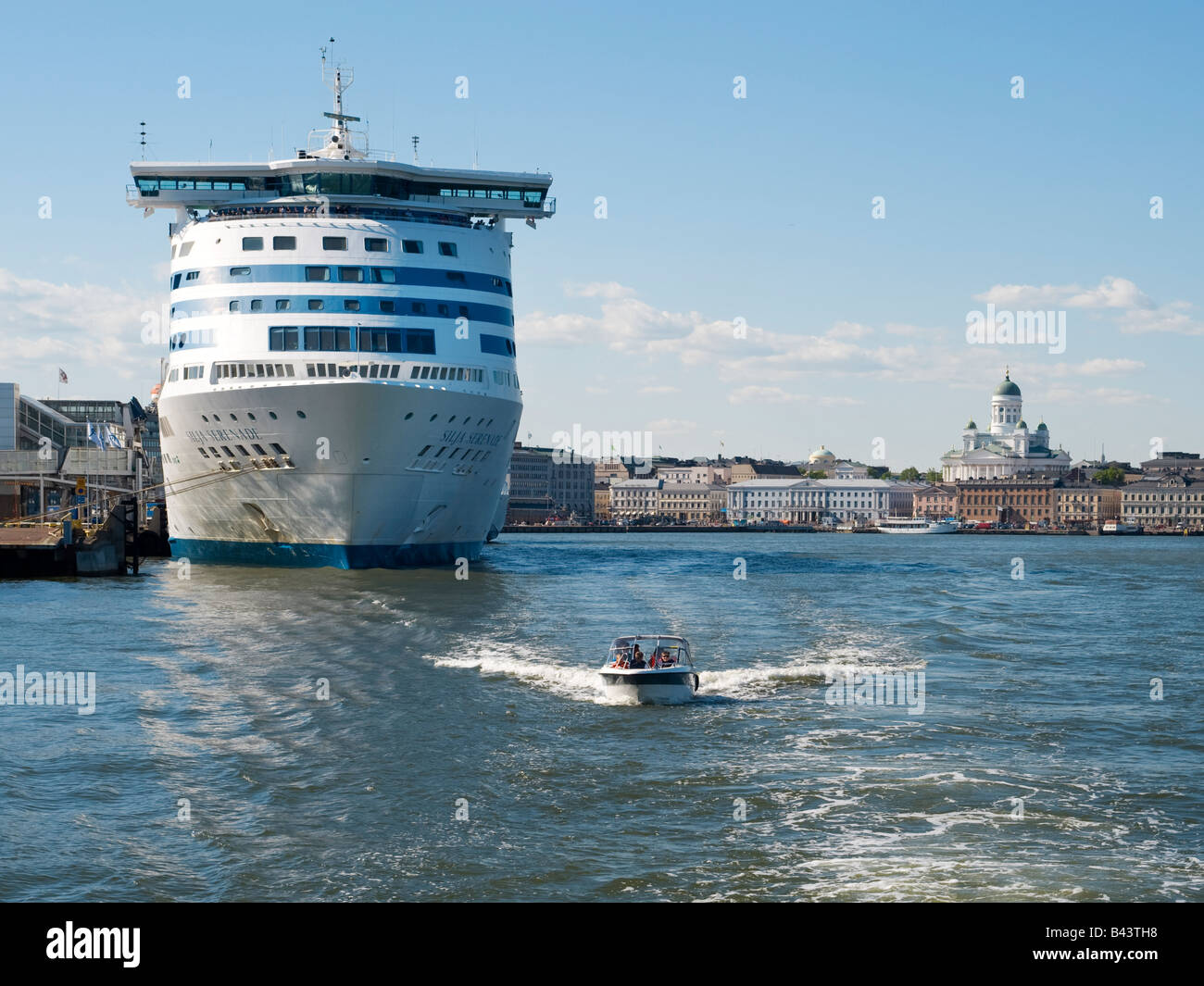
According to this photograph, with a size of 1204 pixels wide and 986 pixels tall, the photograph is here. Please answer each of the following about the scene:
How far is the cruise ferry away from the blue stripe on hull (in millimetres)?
88

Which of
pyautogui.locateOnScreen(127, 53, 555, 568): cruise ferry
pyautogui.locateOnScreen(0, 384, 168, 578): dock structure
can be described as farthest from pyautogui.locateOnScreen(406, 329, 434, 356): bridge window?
pyautogui.locateOnScreen(0, 384, 168, 578): dock structure

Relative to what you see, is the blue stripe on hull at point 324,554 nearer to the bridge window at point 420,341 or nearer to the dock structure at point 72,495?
the dock structure at point 72,495

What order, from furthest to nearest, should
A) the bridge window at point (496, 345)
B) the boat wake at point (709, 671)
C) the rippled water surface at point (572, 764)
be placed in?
the bridge window at point (496, 345) < the boat wake at point (709, 671) < the rippled water surface at point (572, 764)

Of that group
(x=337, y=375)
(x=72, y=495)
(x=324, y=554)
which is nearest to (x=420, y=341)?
(x=337, y=375)

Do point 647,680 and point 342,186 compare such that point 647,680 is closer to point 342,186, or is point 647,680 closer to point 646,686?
point 646,686

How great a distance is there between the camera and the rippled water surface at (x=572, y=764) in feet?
56.0

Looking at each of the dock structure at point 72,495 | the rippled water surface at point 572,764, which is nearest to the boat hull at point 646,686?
the rippled water surface at point 572,764

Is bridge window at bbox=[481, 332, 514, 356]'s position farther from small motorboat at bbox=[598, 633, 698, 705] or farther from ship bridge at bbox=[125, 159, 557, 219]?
small motorboat at bbox=[598, 633, 698, 705]

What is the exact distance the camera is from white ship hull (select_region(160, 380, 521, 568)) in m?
55.0

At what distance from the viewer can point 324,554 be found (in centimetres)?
5822

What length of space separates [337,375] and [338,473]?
14.0 ft

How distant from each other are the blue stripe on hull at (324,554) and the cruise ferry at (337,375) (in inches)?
3.4

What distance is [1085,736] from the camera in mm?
26516
